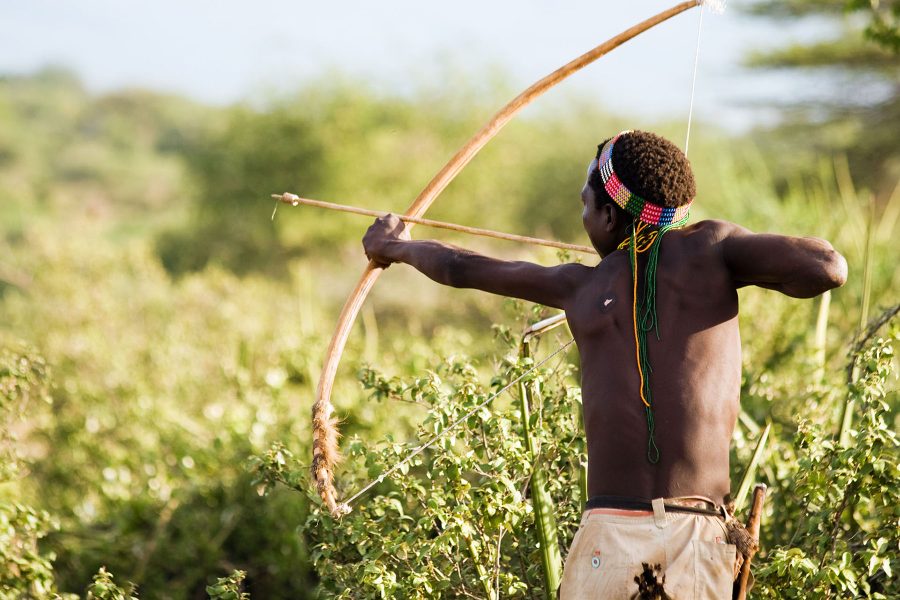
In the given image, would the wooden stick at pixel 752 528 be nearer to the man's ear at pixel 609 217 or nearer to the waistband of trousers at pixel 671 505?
the waistband of trousers at pixel 671 505

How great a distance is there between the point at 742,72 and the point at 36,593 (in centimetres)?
1926

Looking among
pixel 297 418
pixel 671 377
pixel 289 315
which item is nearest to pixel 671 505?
pixel 671 377

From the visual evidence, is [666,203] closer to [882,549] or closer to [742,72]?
[882,549]

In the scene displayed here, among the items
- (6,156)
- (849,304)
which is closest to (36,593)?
(849,304)

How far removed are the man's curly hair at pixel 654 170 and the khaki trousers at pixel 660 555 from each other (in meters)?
0.87

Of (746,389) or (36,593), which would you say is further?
(746,389)

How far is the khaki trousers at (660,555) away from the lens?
9.38 feet

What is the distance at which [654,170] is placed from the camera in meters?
3.09

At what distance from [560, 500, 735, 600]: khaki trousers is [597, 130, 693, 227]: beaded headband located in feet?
2.66

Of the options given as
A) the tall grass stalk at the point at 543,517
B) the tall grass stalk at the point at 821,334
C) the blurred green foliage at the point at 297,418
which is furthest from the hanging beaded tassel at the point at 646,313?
the tall grass stalk at the point at 821,334

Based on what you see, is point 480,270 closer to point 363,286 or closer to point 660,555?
point 363,286

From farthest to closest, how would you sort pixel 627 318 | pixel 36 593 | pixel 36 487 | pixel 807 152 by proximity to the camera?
1. pixel 807 152
2. pixel 36 487
3. pixel 36 593
4. pixel 627 318

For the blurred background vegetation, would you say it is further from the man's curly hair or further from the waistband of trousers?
the man's curly hair

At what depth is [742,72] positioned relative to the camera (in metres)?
21.3
